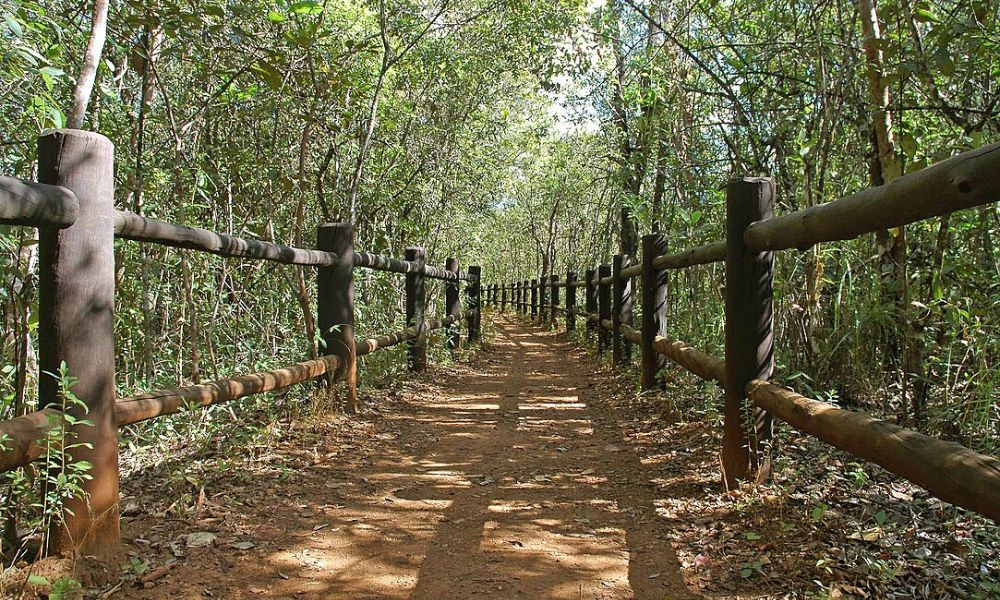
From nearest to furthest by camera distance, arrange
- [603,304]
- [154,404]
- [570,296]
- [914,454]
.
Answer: [914,454] → [154,404] → [603,304] → [570,296]

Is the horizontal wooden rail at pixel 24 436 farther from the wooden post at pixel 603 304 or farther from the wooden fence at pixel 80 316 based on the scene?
the wooden post at pixel 603 304

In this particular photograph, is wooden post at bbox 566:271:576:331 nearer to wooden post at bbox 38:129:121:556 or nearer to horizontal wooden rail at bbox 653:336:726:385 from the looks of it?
horizontal wooden rail at bbox 653:336:726:385

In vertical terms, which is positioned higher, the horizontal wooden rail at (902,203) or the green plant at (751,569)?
the horizontal wooden rail at (902,203)

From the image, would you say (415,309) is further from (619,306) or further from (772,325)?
(772,325)

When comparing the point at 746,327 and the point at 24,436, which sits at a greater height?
the point at 746,327

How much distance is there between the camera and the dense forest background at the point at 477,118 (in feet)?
9.93

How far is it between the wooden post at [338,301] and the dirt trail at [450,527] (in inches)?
24.0

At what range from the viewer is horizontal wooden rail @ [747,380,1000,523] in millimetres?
1375

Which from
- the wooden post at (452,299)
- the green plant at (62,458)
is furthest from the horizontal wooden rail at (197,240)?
the wooden post at (452,299)

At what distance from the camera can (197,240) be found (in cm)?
267

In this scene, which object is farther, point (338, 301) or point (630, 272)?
point (630, 272)

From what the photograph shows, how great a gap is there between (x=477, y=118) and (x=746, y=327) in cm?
757

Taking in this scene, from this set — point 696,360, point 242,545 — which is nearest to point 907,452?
point 696,360

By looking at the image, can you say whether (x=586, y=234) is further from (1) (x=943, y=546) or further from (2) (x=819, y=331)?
(1) (x=943, y=546)
